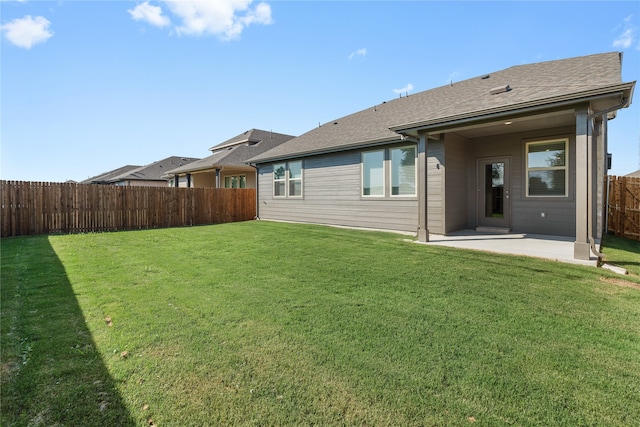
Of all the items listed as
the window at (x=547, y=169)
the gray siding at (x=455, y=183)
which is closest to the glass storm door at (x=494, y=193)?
the gray siding at (x=455, y=183)

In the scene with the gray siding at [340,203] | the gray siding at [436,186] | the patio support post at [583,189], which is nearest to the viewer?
the patio support post at [583,189]

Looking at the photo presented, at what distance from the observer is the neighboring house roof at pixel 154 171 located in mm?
26719

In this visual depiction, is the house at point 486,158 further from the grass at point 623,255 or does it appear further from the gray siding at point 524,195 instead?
the grass at point 623,255

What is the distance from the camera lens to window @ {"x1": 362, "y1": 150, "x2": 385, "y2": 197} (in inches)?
389

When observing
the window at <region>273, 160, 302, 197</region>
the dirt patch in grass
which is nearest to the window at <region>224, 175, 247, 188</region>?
the window at <region>273, 160, 302, 197</region>

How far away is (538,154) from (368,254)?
19.7 ft

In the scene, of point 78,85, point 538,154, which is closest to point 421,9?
point 538,154

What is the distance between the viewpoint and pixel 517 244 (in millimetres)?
6918

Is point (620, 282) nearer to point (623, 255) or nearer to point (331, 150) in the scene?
point (623, 255)

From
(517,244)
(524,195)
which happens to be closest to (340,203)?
(524,195)

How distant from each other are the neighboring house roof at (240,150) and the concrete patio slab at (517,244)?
12.0 metres

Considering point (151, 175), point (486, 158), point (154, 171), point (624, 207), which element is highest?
point (154, 171)

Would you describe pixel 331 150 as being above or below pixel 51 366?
above

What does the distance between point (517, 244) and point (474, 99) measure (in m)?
3.78
